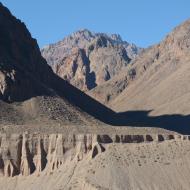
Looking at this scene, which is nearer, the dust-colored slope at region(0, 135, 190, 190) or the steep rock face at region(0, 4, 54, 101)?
the dust-colored slope at region(0, 135, 190, 190)

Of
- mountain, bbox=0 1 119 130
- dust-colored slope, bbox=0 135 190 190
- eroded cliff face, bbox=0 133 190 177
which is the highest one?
mountain, bbox=0 1 119 130

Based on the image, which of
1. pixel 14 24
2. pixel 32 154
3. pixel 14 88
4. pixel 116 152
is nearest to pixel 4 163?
pixel 32 154

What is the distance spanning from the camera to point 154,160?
335ft

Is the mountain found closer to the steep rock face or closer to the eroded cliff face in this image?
the steep rock face

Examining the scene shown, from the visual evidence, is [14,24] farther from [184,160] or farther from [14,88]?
[184,160]

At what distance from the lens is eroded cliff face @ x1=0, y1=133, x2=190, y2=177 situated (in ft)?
344

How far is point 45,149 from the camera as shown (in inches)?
4269

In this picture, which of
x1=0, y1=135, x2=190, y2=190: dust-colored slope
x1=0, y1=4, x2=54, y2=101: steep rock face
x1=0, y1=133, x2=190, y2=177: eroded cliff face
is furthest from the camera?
x1=0, y1=4, x2=54, y2=101: steep rock face

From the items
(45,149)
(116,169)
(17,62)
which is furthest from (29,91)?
(116,169)

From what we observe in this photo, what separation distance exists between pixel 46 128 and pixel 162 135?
14.0 metres

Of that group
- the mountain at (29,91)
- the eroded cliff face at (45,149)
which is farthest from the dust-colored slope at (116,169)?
the mountain at (29,91)

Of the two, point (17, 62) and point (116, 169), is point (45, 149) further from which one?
point (17, 62)

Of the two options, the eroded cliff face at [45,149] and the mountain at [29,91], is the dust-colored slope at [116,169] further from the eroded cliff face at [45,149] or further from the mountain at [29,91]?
the mountain at [29,91]

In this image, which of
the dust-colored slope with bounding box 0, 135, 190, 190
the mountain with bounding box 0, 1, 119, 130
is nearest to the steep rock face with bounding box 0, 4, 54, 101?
the mountain with bounding box 0, 1, 119, 130
